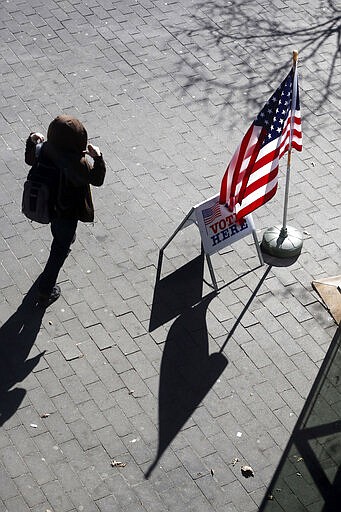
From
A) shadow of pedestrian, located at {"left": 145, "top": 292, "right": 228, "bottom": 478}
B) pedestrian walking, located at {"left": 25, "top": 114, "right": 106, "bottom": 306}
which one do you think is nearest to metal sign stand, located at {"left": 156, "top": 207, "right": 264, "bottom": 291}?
shadow of pedestrian, located at {"left": 145, "top": 292, "right": 228, "bottom": 478}

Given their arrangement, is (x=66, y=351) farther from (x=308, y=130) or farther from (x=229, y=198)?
(x=308, y=130)

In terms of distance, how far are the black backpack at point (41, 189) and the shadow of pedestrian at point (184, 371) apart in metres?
1.77

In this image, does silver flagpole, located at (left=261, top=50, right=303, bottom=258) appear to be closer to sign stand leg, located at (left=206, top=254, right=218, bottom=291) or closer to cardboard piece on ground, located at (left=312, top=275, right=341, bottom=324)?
cardboard piece on ground, located at (left=312, top=275, right=341, bottom=324)

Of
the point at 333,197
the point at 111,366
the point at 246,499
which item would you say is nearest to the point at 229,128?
the point at 333,197

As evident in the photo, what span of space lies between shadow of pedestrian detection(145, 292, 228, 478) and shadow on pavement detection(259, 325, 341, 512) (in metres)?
0.94

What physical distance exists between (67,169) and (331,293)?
305 cm

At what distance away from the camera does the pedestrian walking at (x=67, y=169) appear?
861 cm

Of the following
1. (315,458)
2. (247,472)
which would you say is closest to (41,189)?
(247,472)

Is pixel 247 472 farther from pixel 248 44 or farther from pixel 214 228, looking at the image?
pixel 248 44

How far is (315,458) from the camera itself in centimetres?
864

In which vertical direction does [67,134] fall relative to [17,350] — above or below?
above

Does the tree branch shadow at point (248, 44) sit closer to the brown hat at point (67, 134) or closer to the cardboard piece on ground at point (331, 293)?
the cardboard piece on ground at point (331, 293)

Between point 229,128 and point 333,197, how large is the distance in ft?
5.68

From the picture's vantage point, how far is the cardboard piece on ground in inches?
385
